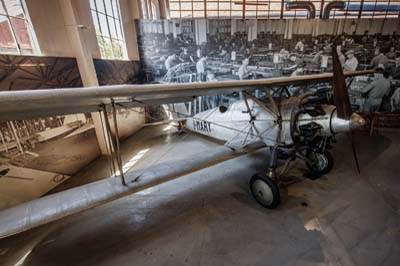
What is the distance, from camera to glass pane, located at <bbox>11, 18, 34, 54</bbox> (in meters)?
3.04

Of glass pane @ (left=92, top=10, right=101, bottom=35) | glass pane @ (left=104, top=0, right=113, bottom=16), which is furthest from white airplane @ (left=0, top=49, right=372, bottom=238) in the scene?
glass pane @ (left=104, top=0, right=113, bottom=16)

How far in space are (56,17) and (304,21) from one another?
23.3ft

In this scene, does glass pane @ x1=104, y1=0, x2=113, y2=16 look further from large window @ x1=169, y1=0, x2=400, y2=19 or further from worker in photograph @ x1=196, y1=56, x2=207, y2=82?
large window @ x1=169, y1=0, x2=400, y2=19

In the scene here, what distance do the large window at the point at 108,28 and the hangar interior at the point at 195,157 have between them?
58 mm

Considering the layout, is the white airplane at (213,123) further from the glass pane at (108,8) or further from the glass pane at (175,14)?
the glass pane at (175,14)

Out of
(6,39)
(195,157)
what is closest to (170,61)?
(6,39)

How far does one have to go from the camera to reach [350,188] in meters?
3.27

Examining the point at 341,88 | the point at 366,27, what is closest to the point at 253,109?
the point at 341,88

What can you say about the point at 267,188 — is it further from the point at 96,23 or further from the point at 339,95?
the point at 96,23

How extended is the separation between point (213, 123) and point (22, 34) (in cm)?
398

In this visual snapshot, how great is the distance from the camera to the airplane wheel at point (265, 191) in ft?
8.84

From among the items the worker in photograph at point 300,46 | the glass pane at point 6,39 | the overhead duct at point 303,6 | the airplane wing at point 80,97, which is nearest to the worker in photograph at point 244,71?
the worker in photograph at point 300,46

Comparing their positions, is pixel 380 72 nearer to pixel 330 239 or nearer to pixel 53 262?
pixel 330 239

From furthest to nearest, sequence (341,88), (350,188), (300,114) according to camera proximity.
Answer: (350,188) < (300,114) < (341,88)
